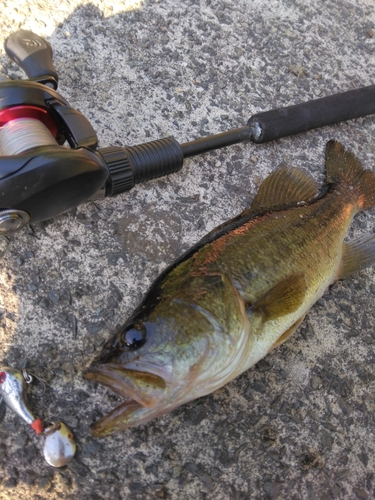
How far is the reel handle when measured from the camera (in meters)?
1.98

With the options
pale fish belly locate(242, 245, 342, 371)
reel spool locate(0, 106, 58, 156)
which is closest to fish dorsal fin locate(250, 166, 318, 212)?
pale fish belly locate(242, 245, 342, 371)

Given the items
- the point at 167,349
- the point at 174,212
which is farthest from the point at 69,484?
the point at 174,212

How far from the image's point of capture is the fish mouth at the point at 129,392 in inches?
61.3

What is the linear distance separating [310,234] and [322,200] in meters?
0.29

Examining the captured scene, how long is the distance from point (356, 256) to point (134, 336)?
4.30 feet

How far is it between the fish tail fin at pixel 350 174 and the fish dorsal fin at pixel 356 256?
0.22 m

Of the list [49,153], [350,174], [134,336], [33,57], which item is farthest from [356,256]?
[33,57]

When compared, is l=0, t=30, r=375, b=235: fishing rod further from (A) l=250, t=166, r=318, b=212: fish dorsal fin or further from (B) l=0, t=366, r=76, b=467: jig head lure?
(B) l=0, t=366, r=76, b=467: jig head lure

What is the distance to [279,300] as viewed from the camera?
1836 mm

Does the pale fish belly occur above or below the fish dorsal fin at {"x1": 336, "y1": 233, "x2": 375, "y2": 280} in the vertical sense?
below

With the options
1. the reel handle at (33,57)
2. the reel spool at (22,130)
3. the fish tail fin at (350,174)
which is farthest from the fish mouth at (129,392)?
the fish tail fin at (350,174)

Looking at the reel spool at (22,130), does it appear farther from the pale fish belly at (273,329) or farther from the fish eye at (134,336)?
the pale fish belly at (273,329)

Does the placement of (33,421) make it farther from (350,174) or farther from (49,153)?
(350,174)

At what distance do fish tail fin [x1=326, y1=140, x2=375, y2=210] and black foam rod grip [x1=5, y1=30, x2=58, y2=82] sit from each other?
154cm
